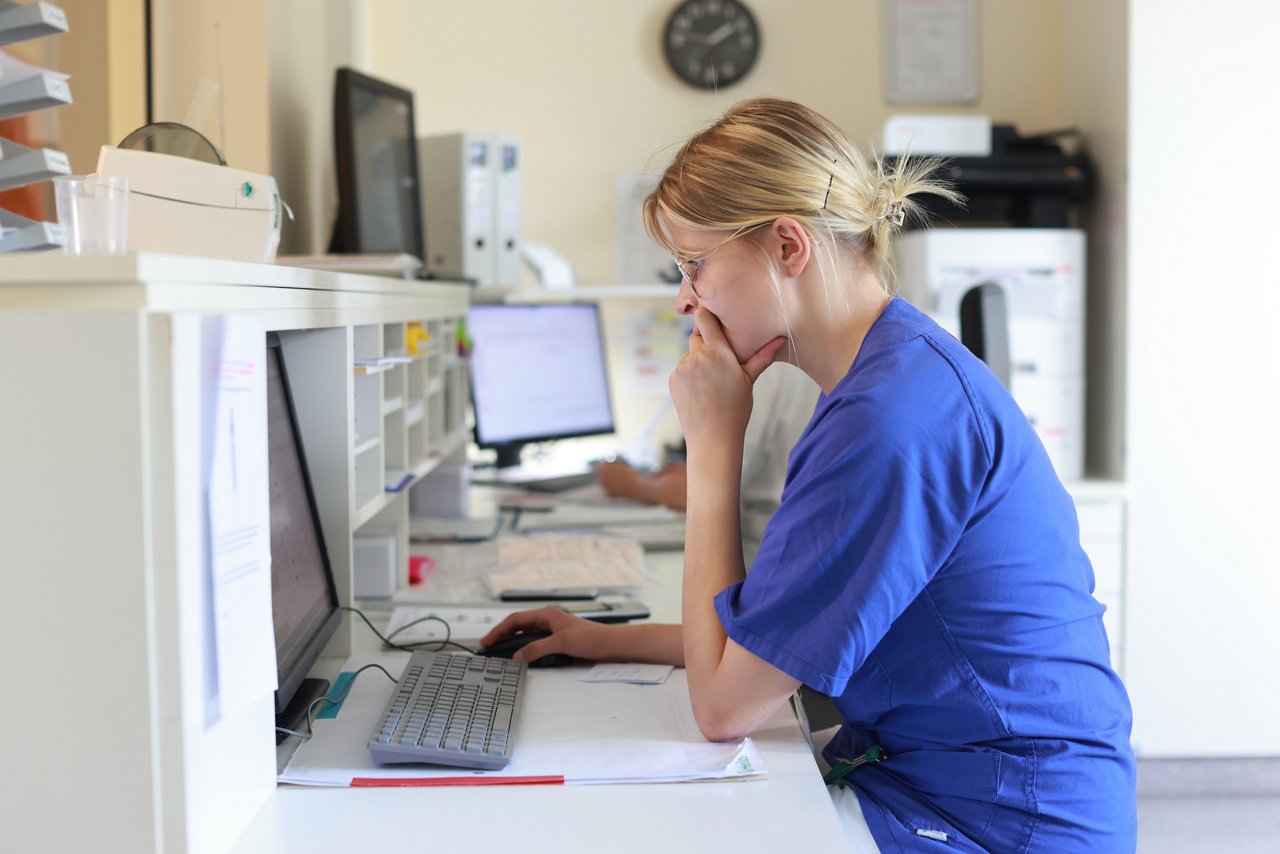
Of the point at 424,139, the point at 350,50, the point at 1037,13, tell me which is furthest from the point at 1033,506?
the point at 1037,13

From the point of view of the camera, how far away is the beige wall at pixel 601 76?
3.47 meters

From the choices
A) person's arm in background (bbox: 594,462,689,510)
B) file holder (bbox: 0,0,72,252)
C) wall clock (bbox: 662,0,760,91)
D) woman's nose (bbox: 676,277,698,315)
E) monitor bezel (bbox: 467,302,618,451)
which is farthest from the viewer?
wall clock (bbox: 662,0,760,91)

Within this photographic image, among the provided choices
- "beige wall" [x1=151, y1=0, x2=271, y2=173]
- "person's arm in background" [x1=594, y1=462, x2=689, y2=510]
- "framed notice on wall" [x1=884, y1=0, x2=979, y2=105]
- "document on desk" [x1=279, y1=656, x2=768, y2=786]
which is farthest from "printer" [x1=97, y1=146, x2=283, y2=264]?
"framed notice on wall" [x1=884, y1=0, x2=979, y2=105]

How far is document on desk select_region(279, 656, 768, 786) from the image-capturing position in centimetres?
104

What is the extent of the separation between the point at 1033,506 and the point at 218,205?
0.90 meters

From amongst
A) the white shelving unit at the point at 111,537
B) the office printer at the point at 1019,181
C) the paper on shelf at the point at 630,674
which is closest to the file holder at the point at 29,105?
the white shelving unit at the point at 111,537

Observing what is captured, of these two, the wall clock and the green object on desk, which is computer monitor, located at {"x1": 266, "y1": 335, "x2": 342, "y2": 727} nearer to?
the green object on desk

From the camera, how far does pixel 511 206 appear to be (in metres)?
3.00

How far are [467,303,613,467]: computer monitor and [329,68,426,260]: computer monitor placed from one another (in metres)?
0.27

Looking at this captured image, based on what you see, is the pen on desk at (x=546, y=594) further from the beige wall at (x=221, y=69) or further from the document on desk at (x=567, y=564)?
the beige wall at (x=221, y=69)

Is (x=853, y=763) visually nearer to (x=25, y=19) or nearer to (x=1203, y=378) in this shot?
(x=25, y=19)

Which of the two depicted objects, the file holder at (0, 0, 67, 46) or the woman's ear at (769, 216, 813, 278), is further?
the woman's ear at (769, 216, 813, 278)

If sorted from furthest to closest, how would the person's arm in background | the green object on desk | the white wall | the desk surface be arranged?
the white wall, the person's arm in background, the green object on desk, the desk surface

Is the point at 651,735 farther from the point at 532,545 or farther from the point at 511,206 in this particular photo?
the point at 511,206
